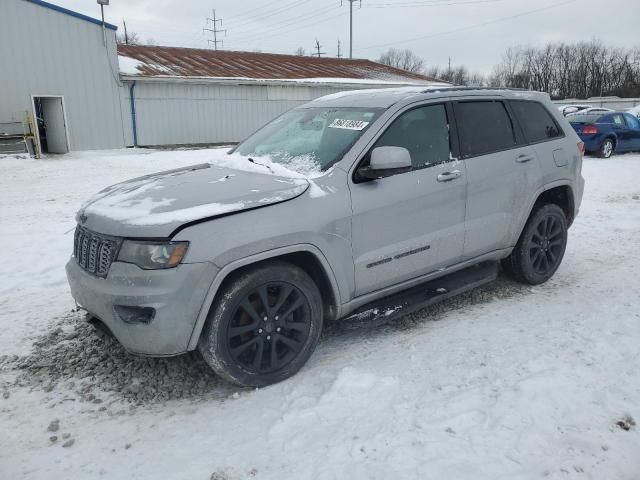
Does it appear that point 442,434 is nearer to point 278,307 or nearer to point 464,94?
point 278,307

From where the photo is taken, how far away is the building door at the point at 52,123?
18703 mm

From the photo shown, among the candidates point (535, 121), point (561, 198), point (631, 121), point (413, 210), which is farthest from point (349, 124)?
point (631, 121)

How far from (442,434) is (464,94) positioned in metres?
2.87

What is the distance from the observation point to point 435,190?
12.9ft

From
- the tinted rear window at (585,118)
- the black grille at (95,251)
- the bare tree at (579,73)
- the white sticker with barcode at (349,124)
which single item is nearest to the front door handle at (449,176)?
the white sticker with barcode at (349,124)

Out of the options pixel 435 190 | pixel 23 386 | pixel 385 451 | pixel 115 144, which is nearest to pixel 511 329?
pixel 435 190

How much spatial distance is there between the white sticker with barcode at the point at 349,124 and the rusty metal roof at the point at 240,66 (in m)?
18.0

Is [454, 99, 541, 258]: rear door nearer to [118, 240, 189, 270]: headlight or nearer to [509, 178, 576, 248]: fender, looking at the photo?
[509, 178, 576, 248]: fender

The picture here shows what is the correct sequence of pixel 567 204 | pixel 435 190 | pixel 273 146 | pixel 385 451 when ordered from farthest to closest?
1. pixel 567 204
2. pixel 273 146
3. pixel 435 190
4. pixel 385 451

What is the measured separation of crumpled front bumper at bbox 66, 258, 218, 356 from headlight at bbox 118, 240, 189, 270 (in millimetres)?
35

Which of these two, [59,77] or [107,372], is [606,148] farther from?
[59,77]

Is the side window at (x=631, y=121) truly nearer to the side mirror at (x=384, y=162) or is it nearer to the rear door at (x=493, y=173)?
the rear door at (x=493, y=173)

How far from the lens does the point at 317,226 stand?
3.31 m

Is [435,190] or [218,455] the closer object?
[218,455]
